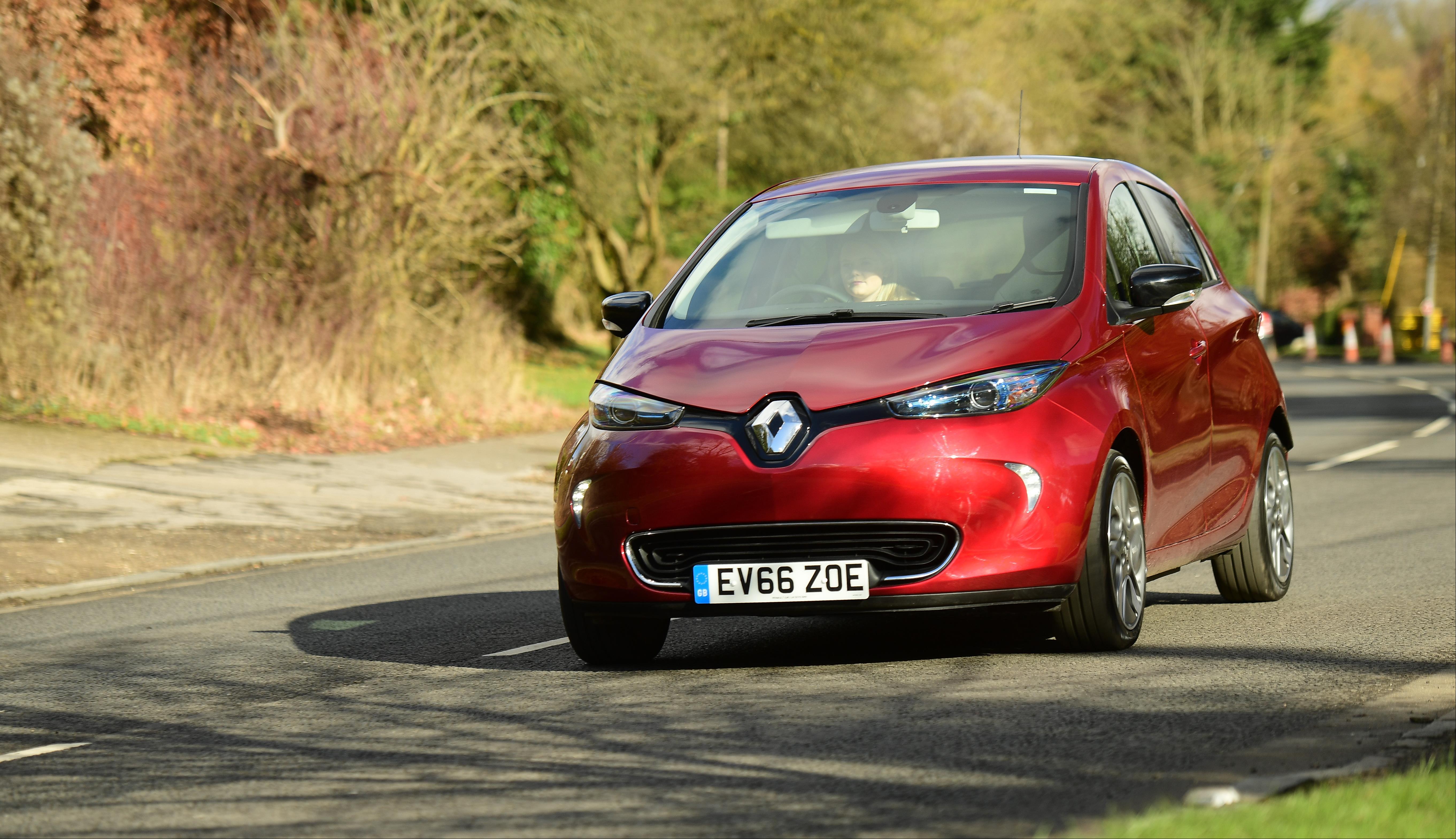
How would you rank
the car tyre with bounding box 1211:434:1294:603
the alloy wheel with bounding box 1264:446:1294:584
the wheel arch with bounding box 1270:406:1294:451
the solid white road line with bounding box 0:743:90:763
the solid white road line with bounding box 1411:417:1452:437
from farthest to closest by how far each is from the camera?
1. the solid white road line with bounding box 1411:417:1452:437
2. the wheel arch with bounding box 1270:406:1294:451
3. the alloy wheel with bounding box 1264:446:1294:584
4. the car tyre with bounding box 1211:434:1294:603
5. the solid white road line with bounding box 0:743:90:763

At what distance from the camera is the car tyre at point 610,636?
22.9 ft

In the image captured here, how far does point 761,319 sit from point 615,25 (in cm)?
2181

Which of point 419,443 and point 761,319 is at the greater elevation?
point 761,319

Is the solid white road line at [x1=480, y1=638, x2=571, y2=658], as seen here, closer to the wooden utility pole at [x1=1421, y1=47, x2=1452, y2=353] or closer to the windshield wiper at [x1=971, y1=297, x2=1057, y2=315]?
the windshield wiper at [x1=971, y1=297, x2=1057, y2=315]

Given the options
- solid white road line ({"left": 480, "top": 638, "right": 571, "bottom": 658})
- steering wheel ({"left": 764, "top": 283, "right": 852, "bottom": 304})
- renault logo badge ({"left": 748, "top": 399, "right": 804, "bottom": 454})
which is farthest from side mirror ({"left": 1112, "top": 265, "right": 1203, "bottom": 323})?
solid white road line ({"left": 480, "top": 638, "right": 571, "bottom": 658})

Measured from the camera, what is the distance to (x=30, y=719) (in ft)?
21.4

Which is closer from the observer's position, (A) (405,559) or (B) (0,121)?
(A) (405,559)

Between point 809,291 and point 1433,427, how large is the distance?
56.1 feet

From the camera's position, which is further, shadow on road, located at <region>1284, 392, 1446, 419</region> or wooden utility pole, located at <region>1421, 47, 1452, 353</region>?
wooden utility pole, located at <region>1421, 47, 1452, 353</region>

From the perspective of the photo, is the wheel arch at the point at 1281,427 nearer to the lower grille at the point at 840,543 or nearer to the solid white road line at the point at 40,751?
the lower grille at the point at 840,543

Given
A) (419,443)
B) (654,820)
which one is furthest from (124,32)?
(654,820)

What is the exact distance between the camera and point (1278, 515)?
8.84 metres

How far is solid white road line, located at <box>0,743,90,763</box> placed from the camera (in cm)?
581

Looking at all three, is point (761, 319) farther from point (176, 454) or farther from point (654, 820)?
point (176, 454)
